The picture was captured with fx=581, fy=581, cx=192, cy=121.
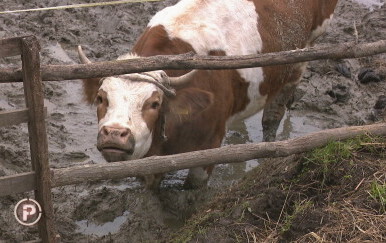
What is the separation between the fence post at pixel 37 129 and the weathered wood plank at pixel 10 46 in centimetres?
4

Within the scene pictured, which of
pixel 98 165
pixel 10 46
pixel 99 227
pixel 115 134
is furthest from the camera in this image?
pixel 99 227

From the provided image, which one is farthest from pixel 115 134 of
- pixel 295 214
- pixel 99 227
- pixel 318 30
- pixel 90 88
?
pixel 318 30

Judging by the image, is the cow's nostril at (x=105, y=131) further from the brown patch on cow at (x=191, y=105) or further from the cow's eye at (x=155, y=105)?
the brown patch on cow at (x=191, y=105)

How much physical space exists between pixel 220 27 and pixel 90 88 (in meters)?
1.33

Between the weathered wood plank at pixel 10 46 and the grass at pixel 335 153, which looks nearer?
the weathered wood plank at pixel 10 46

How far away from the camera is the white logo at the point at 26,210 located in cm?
329

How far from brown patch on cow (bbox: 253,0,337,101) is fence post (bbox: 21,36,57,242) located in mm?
2941

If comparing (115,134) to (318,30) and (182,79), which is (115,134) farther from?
(318,30)

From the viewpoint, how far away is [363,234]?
11.8 ft

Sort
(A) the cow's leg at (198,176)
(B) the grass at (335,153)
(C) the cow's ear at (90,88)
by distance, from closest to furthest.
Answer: (B) the grass at (335,153) → (C) the cow's ear at (90,88) → (A) the cow's leg at (198,176)

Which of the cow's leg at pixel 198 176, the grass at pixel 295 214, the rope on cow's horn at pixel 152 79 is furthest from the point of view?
the cow's leg at pixel 198 176

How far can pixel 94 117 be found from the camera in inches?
272

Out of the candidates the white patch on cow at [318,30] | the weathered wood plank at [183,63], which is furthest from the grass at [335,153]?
the white patch on cow at [318,30]

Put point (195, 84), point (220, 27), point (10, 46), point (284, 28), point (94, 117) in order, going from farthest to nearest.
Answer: point (94, 117) < point (284, 28) < point (220, 27) < point (195, 84) < point (10, 46)
